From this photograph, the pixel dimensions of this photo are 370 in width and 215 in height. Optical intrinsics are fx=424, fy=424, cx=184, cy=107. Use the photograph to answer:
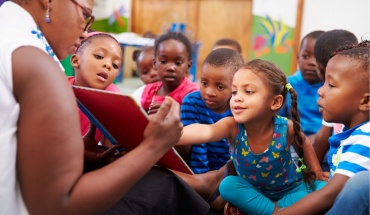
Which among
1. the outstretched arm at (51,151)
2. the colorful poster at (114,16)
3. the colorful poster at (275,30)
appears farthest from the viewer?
the colorful poster at (114,16)

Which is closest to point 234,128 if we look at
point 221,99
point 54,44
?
point 221,99

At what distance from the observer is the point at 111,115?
3.53 feet

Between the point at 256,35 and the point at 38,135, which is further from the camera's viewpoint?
the point at 256,35

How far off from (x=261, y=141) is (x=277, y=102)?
6.2 inches

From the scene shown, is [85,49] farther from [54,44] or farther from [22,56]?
[22,56]

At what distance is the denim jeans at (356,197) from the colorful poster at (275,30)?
4.41 m

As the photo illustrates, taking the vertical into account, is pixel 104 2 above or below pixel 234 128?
above

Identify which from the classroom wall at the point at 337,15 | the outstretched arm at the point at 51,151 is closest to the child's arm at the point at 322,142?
the outstretched arm at the point at 51,151

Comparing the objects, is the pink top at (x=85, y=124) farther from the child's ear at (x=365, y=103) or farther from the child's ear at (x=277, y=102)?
the child's ear at (x=365, y=103)

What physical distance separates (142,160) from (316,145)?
57.0 inches

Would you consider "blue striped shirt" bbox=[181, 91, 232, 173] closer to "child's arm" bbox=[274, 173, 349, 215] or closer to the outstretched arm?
"child's arm" bbox=[274, 173, 349, 215]

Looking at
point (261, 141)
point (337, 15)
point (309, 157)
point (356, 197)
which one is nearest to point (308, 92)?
point (309, 157)

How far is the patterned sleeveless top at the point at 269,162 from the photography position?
1526mm

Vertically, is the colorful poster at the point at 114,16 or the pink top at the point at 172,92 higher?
the colorful poster at the point at 114,16
